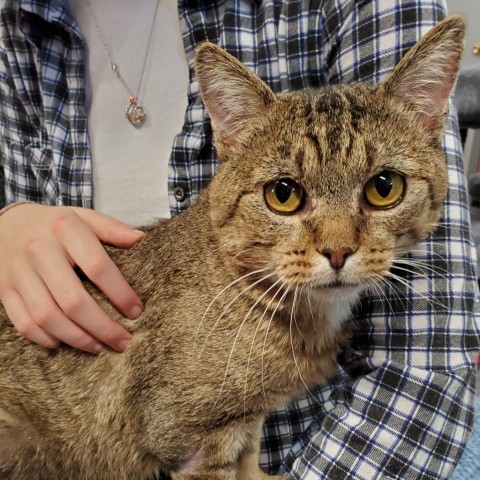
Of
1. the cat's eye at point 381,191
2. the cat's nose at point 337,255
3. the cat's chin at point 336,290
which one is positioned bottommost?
the cat's chin at point 336,290

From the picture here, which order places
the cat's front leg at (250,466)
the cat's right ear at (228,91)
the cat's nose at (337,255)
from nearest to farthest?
the cat's nose at (337,255) < the cat's right ear at (228,91) < the cat's front leg at (250,466)

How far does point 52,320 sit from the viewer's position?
111 centimetres

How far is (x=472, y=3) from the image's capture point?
77.5 inches

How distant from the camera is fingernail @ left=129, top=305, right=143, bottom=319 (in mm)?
1136

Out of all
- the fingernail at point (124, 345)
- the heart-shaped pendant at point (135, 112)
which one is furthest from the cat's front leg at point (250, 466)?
the heart-shaped pendant at point (135, 112)

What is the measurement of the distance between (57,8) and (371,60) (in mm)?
920

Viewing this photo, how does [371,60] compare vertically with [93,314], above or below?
above

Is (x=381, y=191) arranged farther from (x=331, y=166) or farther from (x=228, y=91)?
(x=228, y=91)

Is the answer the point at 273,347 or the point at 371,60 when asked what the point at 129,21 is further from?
the point at 273,347

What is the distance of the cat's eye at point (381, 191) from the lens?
92 cm

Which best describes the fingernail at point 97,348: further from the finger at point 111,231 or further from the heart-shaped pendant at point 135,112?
the heart-shaped pendant at point 135,112

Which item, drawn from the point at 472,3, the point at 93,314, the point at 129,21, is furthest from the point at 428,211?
the point at 472,3

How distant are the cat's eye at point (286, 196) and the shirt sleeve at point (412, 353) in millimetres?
263

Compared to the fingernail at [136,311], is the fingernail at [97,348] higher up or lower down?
lower down
